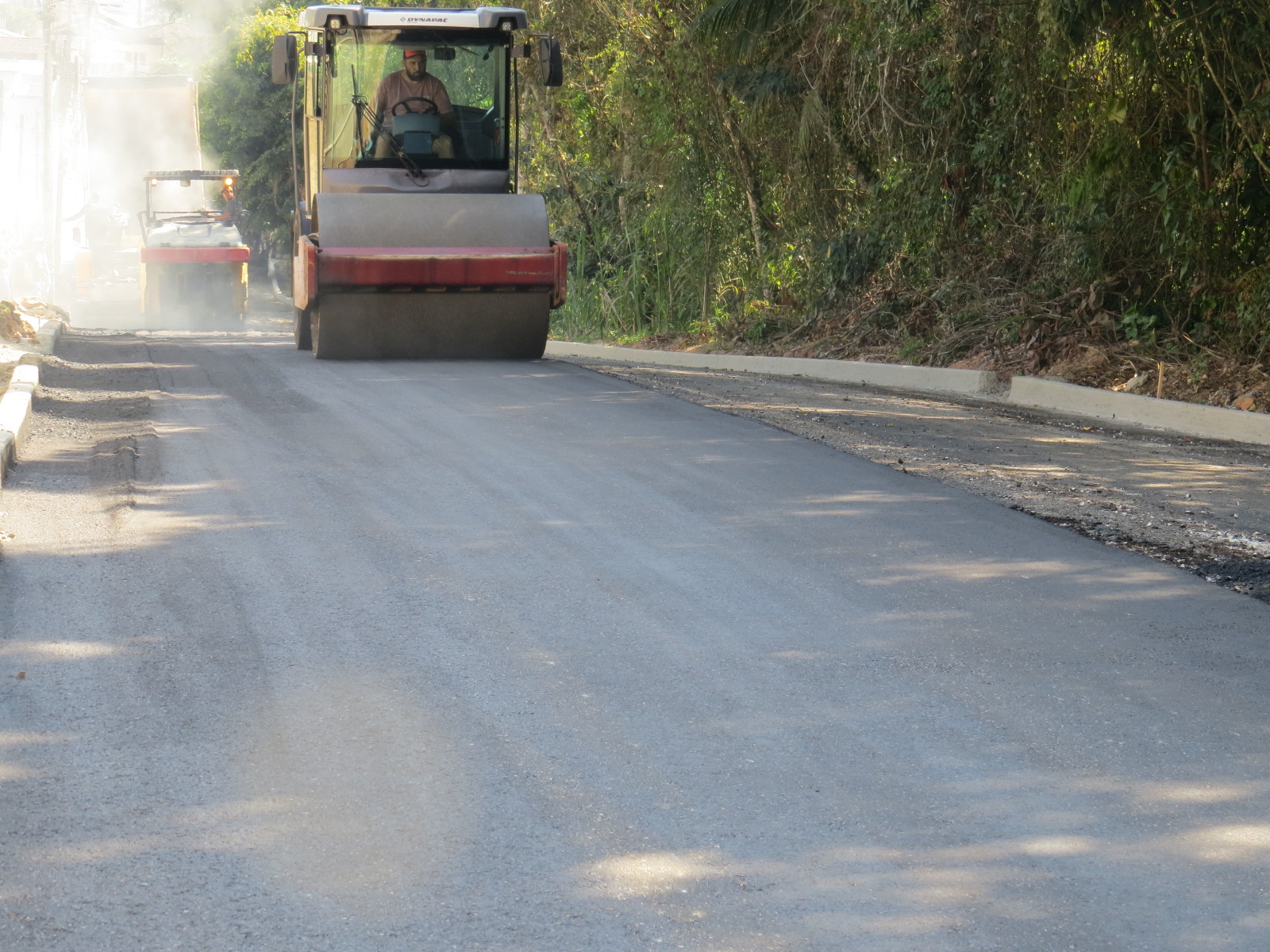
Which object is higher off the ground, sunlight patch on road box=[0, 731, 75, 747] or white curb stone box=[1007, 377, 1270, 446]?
white curb stone box=[1007, 377, 1270, 446]

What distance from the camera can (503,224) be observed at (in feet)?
47.4

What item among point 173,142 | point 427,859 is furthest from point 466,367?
point 173,142

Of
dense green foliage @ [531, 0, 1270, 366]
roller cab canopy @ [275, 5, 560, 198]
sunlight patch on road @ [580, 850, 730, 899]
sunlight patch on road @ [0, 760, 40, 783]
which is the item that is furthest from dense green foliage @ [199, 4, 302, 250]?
sunlight patch on road @ [580, 850, 730, 899]

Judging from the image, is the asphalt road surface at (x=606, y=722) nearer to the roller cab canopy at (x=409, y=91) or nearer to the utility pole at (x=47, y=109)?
the roller cab canopy at (x=409, y=91)

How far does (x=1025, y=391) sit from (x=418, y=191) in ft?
20.4

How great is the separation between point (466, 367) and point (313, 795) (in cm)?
1023

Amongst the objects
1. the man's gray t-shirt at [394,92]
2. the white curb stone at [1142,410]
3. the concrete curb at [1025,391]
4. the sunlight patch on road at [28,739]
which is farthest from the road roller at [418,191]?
the sunlight patch on road at [28,739]

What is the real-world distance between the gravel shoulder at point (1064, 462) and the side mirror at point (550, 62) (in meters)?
3.04

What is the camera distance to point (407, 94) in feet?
49.4

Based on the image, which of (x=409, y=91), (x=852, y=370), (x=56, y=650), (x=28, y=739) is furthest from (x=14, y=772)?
(x=852, y=370)

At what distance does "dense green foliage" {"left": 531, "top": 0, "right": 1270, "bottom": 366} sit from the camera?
12.5 m

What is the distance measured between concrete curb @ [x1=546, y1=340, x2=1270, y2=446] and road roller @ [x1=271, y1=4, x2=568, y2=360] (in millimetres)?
3168

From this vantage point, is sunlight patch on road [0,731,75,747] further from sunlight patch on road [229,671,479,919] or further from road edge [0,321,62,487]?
road edge [0,321,62,487]

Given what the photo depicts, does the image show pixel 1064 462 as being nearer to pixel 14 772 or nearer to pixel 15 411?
pixel 15 411
